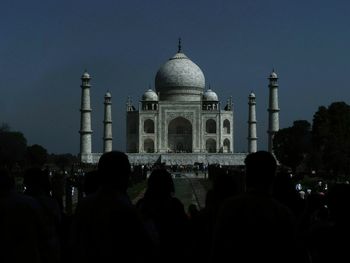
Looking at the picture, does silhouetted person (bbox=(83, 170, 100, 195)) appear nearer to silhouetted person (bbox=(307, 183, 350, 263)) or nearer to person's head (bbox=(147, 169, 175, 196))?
person's head (bbox=(147, 169, 175, 196))

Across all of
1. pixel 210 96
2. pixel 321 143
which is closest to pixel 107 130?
pixel 210 96

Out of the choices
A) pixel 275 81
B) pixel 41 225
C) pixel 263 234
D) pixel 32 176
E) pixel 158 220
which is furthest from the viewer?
pixel 275 81

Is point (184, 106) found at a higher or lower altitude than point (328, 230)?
higher

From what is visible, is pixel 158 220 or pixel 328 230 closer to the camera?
pixel 328 230

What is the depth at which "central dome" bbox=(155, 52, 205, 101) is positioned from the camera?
5547 cm

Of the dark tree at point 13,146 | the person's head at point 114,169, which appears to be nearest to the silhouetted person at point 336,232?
the person's head at point 114,169

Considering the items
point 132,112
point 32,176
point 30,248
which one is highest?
point 132,112

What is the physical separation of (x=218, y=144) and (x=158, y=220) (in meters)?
49.3

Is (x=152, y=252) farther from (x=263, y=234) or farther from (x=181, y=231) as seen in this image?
(x=181, y=231)

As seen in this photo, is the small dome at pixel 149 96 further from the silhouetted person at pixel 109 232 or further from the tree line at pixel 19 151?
the silhouetted person at pixel 109 232

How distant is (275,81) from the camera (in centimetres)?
A: 5225

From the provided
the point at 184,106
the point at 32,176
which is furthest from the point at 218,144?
the point at 32,176

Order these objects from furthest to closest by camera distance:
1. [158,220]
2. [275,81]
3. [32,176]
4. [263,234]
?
[275,81], [32,176], [158,220], [263,234]

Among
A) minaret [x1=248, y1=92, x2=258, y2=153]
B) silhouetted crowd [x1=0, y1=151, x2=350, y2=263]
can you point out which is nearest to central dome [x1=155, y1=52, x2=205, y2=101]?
minaret [x1=248, y1=92, x2=258, y2=153]
